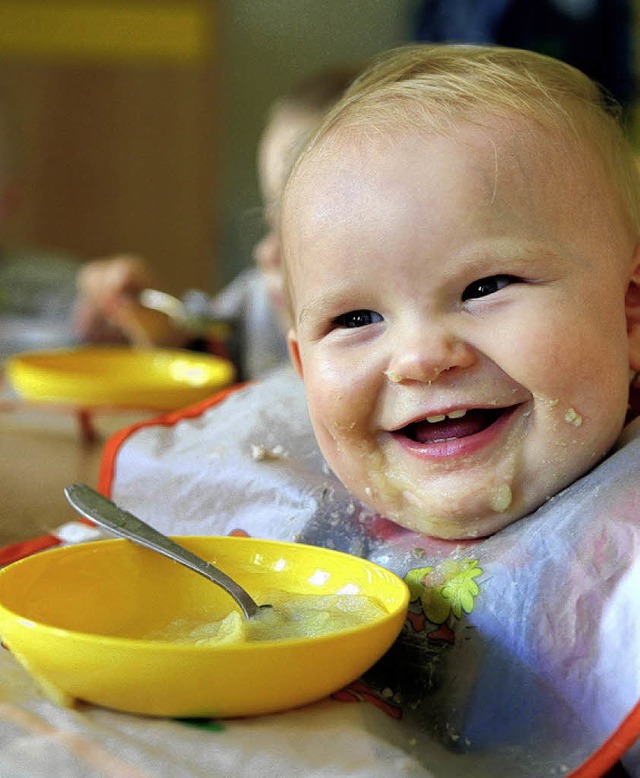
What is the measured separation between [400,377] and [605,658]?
23 centimetres

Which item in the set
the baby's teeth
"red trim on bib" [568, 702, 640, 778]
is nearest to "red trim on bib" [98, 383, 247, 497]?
the baby's teeth

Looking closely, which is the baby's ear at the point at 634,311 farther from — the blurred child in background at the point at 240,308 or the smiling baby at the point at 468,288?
the blurred child in background at the point at 240,308

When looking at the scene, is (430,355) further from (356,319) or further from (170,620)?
(170,620)

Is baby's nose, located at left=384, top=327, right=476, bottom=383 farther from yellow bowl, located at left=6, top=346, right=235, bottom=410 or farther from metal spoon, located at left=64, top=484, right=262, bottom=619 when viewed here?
yellow bowl, located at left=6, top=346, right=235, bottom=410

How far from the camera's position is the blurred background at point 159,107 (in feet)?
15.1

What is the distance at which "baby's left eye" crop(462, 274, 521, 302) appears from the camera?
0.77 m

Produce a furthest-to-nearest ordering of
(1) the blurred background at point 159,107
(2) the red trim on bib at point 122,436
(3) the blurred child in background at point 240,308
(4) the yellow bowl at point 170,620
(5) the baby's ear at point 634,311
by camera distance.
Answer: (1) the blurred background at point 159,107, (3) the blurred child in background at point 240,308, (2) the red trim on bib at point 122,436, (5) the baby's ear at point 634,311, (4) the yellow bowl at point 170,620

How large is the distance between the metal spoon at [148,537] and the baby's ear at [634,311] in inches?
13.2

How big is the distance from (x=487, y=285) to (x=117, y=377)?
0.95 m

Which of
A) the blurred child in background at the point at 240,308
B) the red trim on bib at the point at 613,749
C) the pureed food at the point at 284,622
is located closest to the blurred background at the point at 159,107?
the blurred child in background at the point at 240,308

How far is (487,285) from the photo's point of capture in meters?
0.77

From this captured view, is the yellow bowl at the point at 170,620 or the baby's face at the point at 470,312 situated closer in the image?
the yellow bowl at the point at 170,620

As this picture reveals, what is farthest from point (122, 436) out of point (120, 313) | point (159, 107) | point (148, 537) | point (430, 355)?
point (159, 107)

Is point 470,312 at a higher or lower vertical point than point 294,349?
higher
